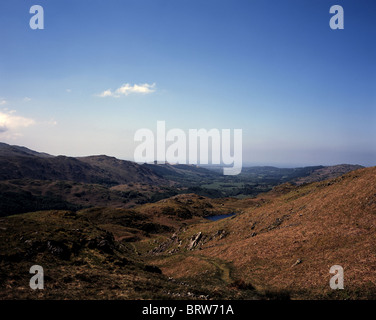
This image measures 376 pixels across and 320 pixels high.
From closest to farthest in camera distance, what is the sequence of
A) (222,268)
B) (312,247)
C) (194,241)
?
(312,247) → (222,268) → (194,241)

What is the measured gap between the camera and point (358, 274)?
24.9 m

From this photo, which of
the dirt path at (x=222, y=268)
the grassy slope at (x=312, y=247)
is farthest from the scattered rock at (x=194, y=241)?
the dirt path at (x=222, y=268)

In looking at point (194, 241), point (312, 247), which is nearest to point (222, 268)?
point (312, 247)

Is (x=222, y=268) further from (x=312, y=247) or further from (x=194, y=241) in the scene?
(x=194, y=241)

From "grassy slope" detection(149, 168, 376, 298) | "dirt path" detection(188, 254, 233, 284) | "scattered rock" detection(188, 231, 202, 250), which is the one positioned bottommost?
"scattered rock" detection(188, 231, 202, 250)

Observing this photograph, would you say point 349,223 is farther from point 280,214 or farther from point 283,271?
point 280,214

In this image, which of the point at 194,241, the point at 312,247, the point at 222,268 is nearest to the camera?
the point at 312,247

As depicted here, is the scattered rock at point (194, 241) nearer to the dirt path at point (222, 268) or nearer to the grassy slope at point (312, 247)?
the grassy slope at point (312, 247)

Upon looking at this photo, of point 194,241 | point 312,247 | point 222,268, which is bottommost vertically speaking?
point 194,241

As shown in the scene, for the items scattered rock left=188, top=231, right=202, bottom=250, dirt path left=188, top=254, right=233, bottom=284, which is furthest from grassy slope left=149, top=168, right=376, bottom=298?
scattered rock left=188, top=231, right=202, bottom=250

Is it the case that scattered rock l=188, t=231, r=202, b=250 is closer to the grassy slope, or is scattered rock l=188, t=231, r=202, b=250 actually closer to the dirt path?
the grassy slope
